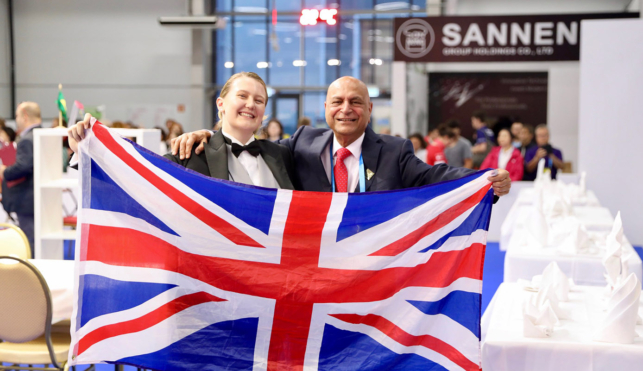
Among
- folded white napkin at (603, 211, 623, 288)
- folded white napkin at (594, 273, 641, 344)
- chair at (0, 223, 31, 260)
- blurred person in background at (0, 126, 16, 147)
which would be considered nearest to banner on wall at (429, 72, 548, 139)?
blurred person in background at (0, 126, 16, 147)

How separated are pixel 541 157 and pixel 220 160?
698cm

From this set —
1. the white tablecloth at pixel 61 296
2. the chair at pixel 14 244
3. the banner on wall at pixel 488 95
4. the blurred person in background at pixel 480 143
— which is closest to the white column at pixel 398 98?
the blurred person in background at pixel 480 143

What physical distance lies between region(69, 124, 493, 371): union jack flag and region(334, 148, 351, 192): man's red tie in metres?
0.37

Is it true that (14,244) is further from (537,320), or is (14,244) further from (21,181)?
(537,320)

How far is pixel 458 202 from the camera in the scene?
2.23m

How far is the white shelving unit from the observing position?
16.2ft

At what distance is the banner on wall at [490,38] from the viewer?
9031mm

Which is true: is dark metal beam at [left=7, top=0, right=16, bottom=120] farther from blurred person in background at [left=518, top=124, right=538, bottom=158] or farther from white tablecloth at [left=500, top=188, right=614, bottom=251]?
white tablecloth at [left=500, top=188, right=614, bottom=251]

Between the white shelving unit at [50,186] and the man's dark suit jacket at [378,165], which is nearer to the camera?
the man's dark suit jacket at [378,165]

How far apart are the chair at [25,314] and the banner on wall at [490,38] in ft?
24.0

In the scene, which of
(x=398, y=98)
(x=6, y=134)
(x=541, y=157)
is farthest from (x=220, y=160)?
(x=398, y=98)

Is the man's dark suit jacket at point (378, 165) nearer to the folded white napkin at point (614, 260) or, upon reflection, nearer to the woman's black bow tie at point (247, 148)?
the woman's black bow tie at point (247, 148)

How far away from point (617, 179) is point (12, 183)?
6.79 metres

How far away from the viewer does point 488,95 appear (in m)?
12.6
